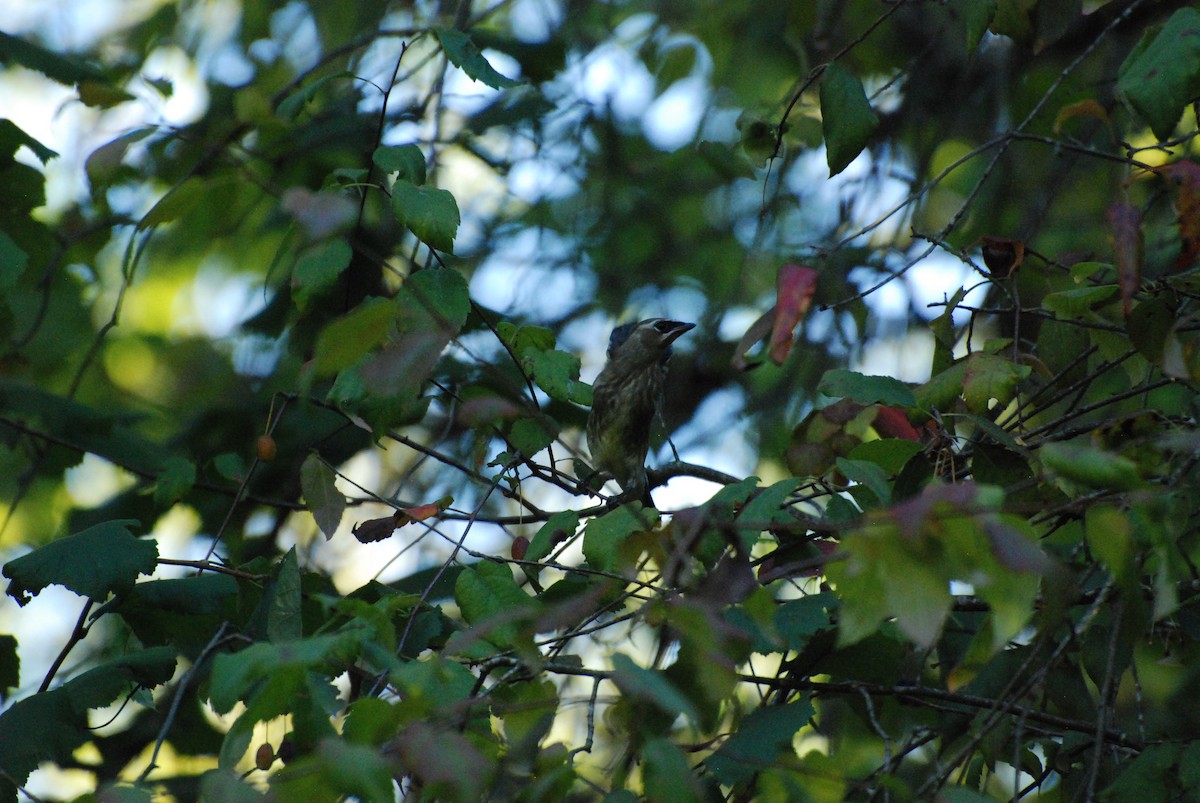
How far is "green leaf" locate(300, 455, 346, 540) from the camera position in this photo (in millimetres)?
3221

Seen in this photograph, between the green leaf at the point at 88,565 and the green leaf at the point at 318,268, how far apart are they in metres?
0.81

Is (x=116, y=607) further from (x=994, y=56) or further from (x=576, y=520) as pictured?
(x=994, y=56)

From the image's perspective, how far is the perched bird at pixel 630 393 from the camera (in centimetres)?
558

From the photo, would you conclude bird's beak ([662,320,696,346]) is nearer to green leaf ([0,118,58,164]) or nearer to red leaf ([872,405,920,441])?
red leaf ([872,405,920,441])

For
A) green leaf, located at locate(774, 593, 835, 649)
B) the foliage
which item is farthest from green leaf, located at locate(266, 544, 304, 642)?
green leaf, located at locate(774, 593, 835, 649)

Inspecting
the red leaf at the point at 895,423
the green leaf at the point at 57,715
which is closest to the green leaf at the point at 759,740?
the red leaf at the point at 895,423

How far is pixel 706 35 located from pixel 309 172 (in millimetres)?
2376

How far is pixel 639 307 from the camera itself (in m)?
6.51

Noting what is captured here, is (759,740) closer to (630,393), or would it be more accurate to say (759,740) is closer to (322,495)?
(322,495)

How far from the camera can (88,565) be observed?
3.03 m

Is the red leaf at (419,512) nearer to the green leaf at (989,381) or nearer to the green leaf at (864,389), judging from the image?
the green leaf at (864,389)

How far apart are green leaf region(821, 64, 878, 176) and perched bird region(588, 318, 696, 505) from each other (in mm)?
2692

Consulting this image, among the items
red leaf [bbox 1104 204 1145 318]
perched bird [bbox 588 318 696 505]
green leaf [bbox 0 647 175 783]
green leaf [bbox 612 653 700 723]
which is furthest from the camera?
perched bird [bbox 588 318 696 505]

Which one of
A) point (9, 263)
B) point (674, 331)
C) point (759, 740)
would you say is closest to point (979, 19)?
point (759, 740)
